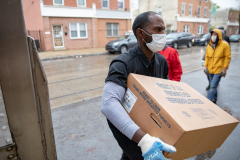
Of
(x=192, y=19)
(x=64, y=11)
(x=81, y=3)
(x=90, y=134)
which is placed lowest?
(x=90, y=134)

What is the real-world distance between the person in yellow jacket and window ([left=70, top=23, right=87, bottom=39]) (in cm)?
1578

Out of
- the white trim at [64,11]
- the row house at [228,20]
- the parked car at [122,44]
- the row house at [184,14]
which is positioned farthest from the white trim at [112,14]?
the row house at [228,20]

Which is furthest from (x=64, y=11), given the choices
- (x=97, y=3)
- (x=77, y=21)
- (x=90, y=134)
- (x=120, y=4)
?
(x=90, y=134)

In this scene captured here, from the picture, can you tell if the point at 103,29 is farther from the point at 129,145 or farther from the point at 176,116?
the point at 176,116

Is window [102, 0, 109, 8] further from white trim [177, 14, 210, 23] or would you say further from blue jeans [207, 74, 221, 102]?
blue jeans [207, 74, 221, 102]

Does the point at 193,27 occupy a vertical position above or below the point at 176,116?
above

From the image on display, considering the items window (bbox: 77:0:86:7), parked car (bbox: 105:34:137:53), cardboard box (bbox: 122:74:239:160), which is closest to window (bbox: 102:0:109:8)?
window (bbox: 77:0:86:7)

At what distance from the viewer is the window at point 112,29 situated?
67.3ft

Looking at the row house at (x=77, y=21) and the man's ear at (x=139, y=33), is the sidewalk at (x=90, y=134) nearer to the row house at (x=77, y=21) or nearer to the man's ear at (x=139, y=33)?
the man's ear at (x=139, y=33)

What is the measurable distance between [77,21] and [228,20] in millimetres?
39478

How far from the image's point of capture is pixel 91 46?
19.6 metres

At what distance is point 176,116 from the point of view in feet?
3.98

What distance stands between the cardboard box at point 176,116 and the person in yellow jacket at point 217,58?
123 inches

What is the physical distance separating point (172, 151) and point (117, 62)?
2.55ft
